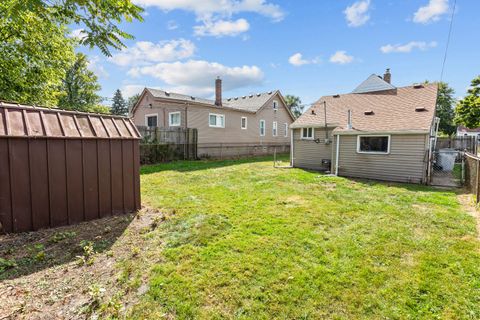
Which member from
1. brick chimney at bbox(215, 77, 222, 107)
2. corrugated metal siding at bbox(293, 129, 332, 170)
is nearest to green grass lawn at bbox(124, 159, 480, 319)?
corrugated metal siding at bbox(293, 129, 332, 170)

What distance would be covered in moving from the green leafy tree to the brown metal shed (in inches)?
242

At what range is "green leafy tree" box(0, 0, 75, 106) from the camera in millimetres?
9125

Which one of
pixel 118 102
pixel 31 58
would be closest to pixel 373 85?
pixel 31 58

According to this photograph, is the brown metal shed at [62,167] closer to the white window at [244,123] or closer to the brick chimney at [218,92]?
the brick chimney at [218,92]

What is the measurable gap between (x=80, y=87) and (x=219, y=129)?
20.0 m

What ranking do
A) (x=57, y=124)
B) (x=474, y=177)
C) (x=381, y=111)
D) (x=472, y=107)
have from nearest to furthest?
(x=57, y=124), (x=474, y=177), (x=381, y=111), (x=472, y=107)

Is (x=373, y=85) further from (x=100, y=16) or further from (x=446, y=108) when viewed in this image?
(x=446, y=108)

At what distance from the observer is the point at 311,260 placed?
3457 millimetres

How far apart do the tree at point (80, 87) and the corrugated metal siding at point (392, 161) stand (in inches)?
1050

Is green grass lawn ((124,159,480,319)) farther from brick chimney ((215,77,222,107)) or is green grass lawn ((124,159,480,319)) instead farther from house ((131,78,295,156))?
brick chimney ((215,77,222,107))

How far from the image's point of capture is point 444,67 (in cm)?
1082

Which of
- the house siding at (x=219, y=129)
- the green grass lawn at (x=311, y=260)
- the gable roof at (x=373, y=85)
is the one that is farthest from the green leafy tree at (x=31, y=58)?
the gable roof at (x=373, y=85)

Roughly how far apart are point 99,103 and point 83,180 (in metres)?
30.5

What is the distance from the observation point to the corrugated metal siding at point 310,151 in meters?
12.3
